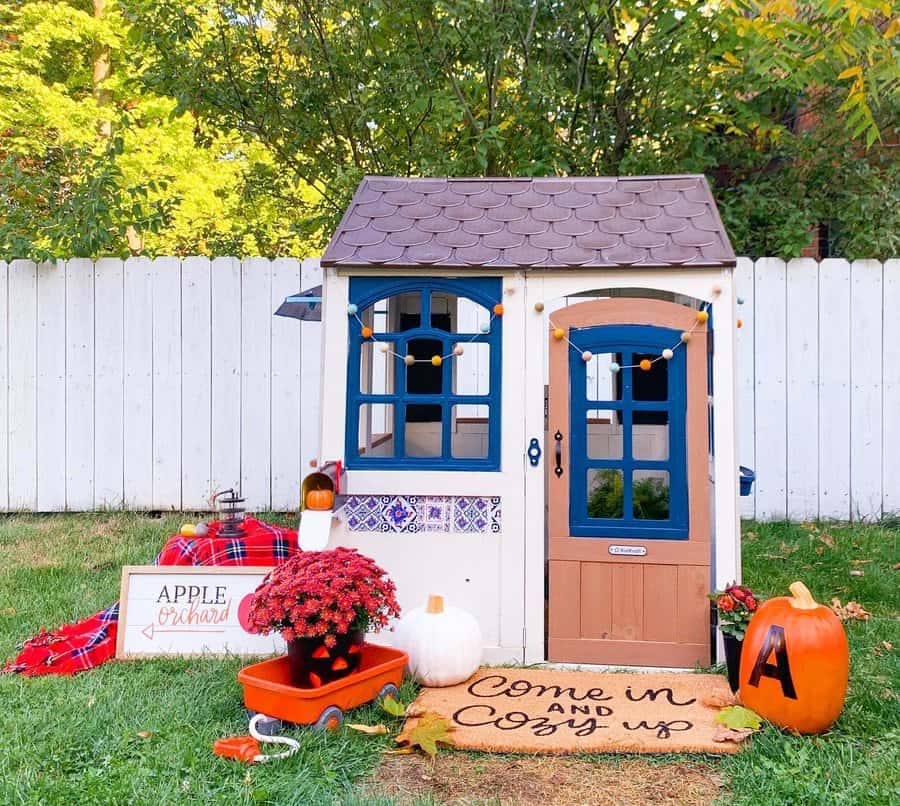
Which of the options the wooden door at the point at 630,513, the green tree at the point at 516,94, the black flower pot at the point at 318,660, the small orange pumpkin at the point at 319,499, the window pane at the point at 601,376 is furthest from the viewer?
the window pane at the point at 601,376

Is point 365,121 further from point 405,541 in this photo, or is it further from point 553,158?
point 405,541

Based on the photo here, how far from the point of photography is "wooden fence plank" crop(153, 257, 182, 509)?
→ 6582 mm

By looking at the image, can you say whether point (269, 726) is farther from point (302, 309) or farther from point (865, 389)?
point (865, 389)

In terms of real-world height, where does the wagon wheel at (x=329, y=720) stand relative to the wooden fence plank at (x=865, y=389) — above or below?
below

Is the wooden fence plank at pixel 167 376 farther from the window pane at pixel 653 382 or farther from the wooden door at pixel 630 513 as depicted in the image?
the window pane at pixel 653 382

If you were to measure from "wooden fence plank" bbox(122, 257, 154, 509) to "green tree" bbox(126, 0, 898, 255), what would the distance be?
5.02 feet

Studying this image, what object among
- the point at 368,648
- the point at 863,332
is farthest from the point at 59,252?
the point at 863,332

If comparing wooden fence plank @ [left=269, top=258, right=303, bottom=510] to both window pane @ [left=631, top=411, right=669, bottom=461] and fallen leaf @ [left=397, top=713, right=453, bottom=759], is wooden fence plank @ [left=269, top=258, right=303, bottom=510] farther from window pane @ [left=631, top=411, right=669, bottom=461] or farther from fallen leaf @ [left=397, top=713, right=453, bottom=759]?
fallen leaf @ [left=397, top=713, right=453, bottom=759]

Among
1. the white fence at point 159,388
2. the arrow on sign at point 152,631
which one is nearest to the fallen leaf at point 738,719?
the arrow on sign at point 152,631

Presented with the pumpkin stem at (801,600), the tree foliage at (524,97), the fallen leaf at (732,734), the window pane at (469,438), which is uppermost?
the tree foliage at (524,97)

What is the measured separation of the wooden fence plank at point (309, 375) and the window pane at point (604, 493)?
3.07 metres

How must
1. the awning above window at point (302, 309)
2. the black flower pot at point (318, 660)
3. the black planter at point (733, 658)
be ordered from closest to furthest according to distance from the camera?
→ the black flower pot at point (318, 660) → the black planter at point (733, 658) → the awning above window at point (302, 309)

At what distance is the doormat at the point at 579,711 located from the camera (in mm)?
3035

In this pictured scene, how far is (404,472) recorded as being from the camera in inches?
154
